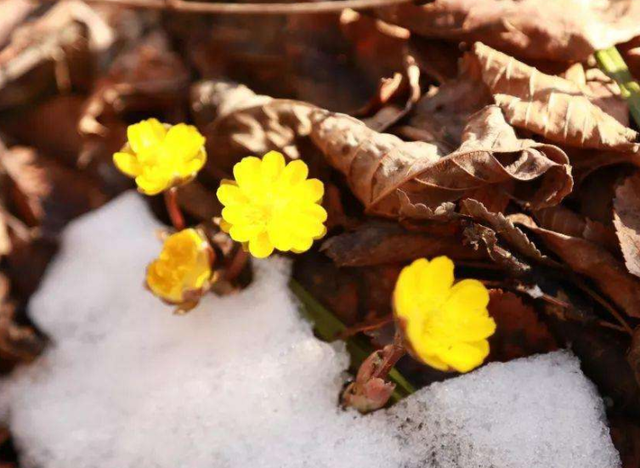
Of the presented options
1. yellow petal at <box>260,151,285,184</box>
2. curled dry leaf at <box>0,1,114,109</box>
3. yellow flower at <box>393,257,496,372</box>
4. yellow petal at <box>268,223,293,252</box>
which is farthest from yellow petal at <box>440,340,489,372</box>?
curled dry leaf at <box>0,1,114,109</box>

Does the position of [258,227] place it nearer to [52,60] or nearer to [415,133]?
[415,133]

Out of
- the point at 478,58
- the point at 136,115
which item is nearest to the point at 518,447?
the point at 478,58

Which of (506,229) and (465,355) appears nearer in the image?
(465,355)

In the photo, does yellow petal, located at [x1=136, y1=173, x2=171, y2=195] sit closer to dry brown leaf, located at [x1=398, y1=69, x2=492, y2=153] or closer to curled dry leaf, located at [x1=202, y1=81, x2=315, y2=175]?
curled dry leaf, located at [x1=202, y1=81, x2=315, y2=175]

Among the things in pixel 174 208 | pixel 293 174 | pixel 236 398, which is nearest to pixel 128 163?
pixel 174 208

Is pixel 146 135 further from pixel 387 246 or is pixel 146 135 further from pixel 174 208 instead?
pixel 387 246

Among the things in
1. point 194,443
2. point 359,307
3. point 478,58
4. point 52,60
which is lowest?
point 194,443
